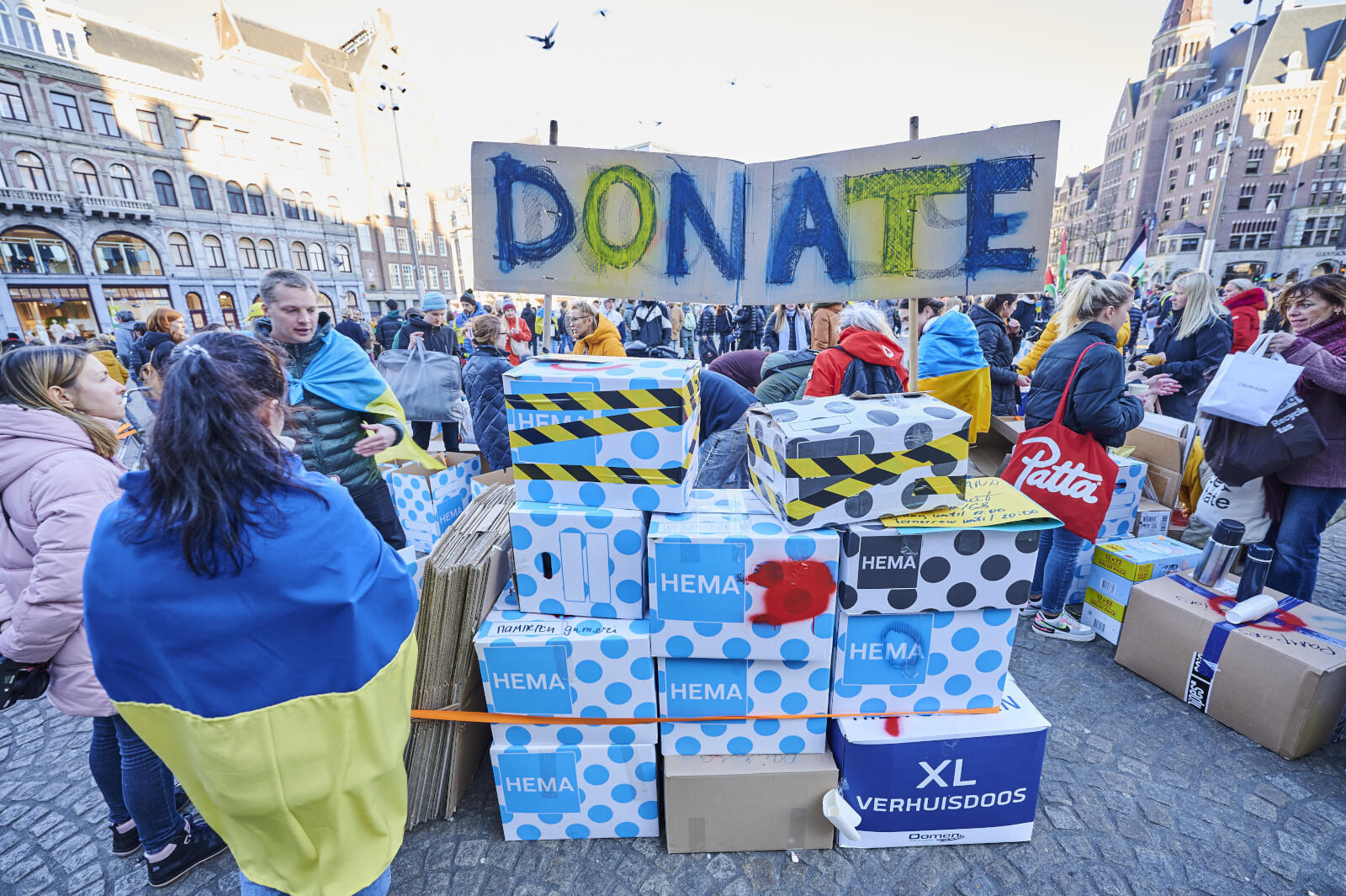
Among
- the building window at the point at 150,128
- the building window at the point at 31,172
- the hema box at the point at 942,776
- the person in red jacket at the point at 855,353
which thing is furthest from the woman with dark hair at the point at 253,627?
the building window at the point at 150,128

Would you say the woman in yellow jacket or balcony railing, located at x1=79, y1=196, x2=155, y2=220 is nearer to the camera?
the woman in yellow jacket

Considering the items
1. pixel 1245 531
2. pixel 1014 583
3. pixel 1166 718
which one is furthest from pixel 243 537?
pixel 1245 531

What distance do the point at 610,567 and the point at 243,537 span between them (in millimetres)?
1218

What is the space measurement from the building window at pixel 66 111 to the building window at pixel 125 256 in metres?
4.56

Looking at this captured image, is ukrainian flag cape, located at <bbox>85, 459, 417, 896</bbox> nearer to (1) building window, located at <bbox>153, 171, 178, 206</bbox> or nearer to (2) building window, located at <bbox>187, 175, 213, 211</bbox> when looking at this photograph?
(1) building window, located at <bbox>153, 171, 178, 206</bbox>

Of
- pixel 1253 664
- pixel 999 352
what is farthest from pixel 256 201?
pixel 1253 664

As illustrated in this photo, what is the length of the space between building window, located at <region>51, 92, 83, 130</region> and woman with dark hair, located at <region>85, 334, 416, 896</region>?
36.5m

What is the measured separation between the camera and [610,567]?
2150 millimetres

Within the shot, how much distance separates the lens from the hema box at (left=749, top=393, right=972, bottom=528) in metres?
1.91

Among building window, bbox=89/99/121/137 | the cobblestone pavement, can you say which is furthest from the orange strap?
building window, bbox=89/99/121/137

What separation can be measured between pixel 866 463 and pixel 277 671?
1826 millimetres

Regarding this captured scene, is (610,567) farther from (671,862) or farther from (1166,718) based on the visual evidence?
(1166,718)

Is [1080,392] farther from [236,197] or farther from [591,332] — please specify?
[236,197]

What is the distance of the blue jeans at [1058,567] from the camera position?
3.45m
